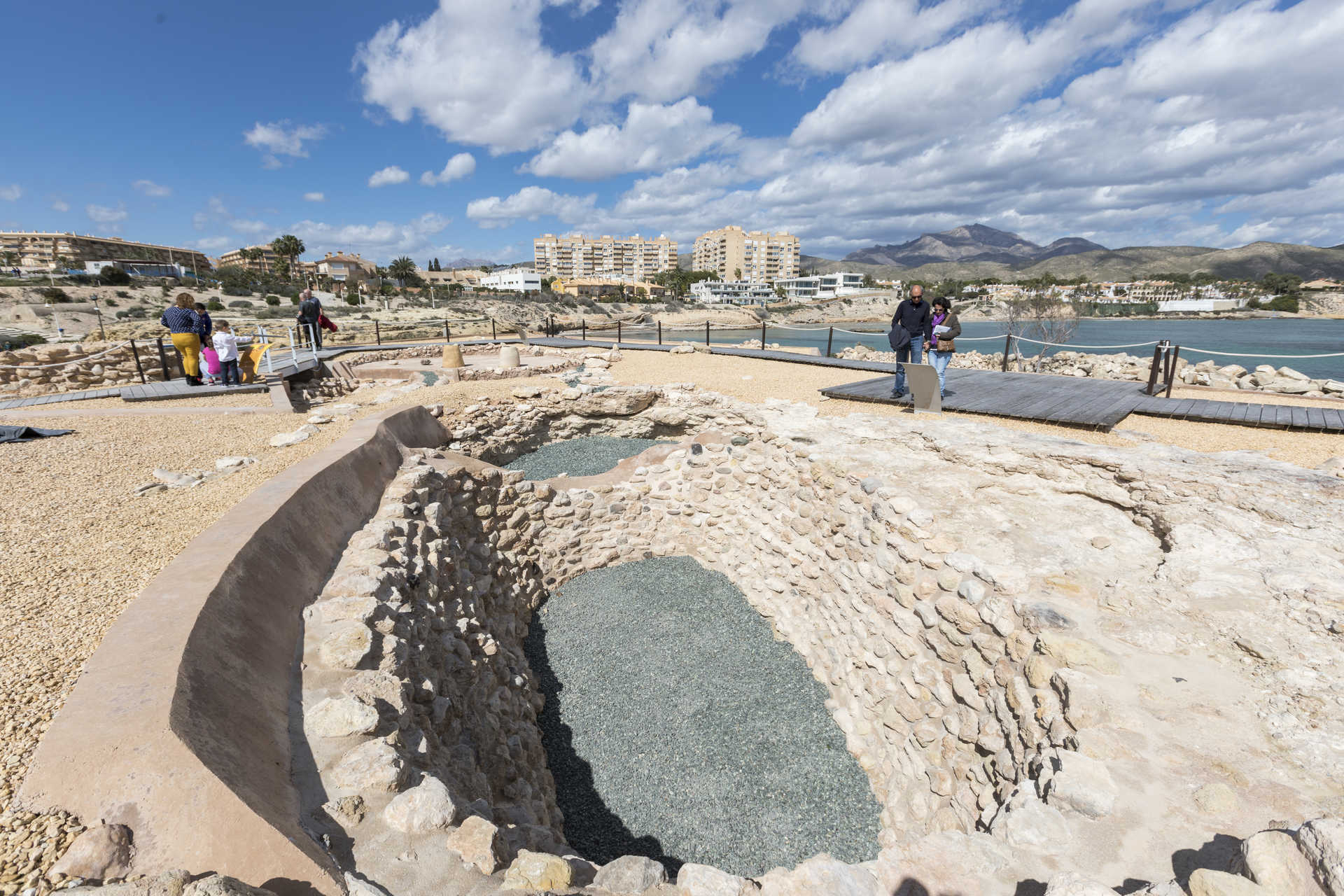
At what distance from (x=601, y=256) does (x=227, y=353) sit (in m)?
139

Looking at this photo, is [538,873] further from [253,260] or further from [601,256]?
[601,256]

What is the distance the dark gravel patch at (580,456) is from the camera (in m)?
10.5

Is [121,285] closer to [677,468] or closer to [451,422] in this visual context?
[451,422]

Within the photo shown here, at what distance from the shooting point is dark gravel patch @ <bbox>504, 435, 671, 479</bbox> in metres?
10.5

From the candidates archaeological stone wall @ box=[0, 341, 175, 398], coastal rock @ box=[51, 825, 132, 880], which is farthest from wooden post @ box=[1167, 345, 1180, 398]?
archaeological stone wall @ box=[0, 341, 175, 398]

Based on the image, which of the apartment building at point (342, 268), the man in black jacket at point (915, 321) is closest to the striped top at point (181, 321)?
the man in black jacket at point (915, 321)

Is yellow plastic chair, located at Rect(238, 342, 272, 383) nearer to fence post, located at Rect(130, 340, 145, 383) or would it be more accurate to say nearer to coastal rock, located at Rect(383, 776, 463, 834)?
fence post, located at Rect(130, 340, 145, 383)

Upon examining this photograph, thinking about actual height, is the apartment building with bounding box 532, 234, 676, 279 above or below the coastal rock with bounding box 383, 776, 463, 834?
above

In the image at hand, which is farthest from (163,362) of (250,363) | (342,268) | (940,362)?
(342,268)

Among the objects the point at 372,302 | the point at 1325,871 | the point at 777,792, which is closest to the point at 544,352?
the point at 777,792

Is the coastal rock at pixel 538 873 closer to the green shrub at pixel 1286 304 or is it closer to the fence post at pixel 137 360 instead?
the fence post at pixel 137 360

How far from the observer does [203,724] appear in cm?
242

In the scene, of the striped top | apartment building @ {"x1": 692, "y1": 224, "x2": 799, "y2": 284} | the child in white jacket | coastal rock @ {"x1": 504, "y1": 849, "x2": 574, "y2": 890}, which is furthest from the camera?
apartment building @ {"x1": 692, "y1": 224, "x2": 799, "y2": 284}

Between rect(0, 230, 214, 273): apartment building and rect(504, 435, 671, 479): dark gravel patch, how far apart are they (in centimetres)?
8583
